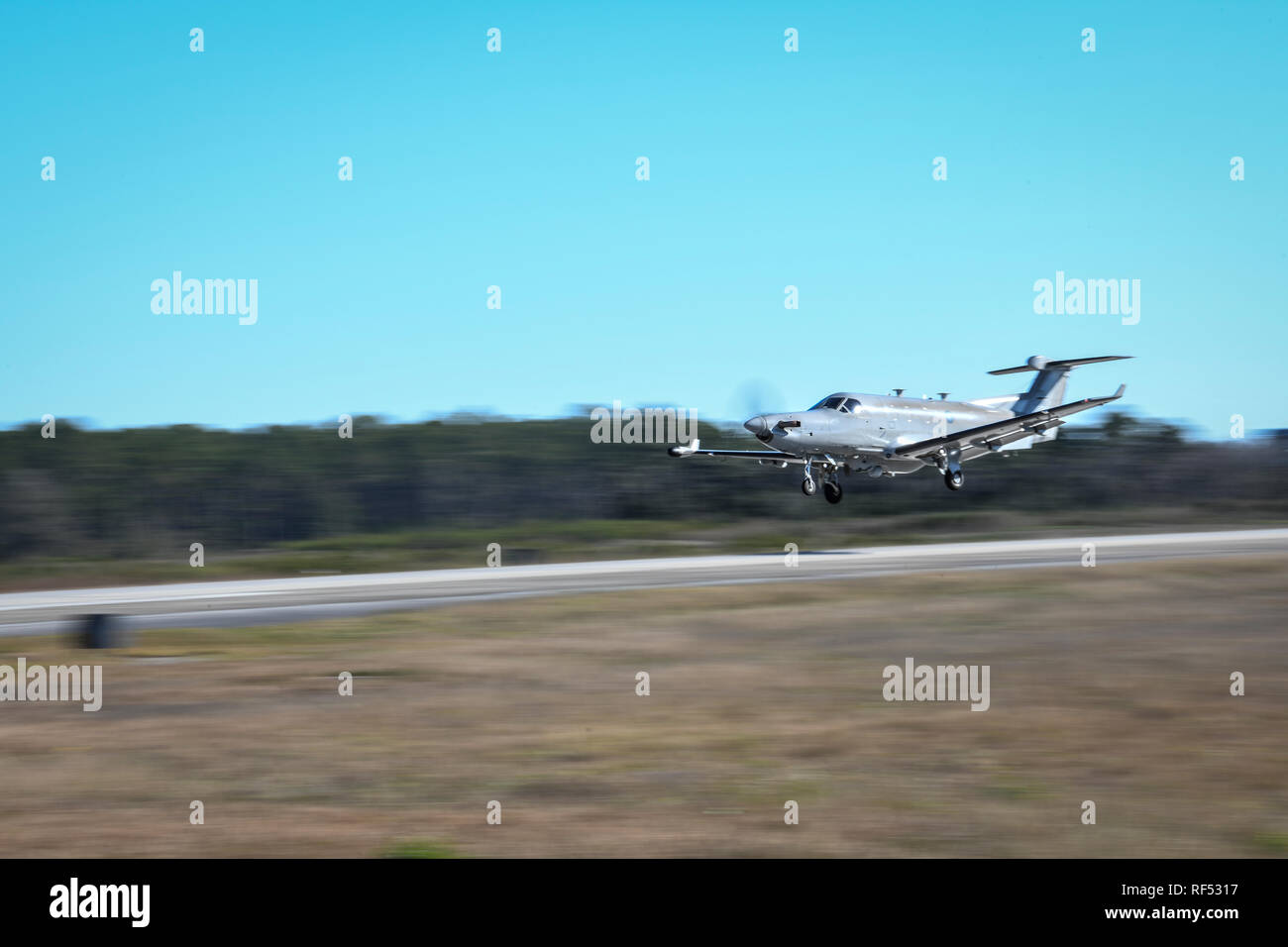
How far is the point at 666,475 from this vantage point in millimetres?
62656

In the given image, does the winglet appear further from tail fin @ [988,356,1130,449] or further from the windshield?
tail fin @ [988,356,1130,449]

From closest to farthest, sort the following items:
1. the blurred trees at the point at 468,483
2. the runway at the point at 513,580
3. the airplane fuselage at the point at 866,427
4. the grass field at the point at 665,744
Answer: the grass field at the point at 665,744, the runway at the point at 513,580, the airplane fuselage at the point at 866,427, the blurred trees at the point at 468,483

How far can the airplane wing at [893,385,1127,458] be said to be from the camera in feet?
119

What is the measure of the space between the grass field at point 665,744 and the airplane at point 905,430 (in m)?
13.8

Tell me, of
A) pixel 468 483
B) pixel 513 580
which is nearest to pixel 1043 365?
pixel 513 580

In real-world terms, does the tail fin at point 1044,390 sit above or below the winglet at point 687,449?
above

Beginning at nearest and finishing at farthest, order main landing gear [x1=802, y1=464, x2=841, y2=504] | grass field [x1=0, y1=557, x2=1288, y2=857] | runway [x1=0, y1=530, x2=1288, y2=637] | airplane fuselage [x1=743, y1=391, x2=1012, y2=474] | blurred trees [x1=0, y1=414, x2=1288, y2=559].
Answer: grass field [x1=0, y1=557, x2=1288, y2=857] → runway [x1=0, y1=530, x2=1288, y2=637] → airplane fuselage [x1=743, y1=391, x2=1012, y2=474] → main landing gear [x1=802, y1=464, x2=841, y2=504] → blurred trees [x1=0, y1=414, x2=1288, y2=559]

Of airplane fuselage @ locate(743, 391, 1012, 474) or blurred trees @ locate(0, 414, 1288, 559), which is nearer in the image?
airplane fuselage @ locate(743, 391, 1012, 474)

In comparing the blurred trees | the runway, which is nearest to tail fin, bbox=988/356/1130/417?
the runway

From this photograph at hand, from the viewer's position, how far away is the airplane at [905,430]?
1375 inches

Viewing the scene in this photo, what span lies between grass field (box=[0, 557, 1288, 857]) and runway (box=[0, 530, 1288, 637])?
4.82 m

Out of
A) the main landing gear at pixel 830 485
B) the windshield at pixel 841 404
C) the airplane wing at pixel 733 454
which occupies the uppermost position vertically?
the windshield at pixel 841 404

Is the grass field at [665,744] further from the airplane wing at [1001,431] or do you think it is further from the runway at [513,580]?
the airplane wing at [1001,431]

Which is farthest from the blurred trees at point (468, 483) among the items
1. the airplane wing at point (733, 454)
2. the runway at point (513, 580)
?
the airplane wing at point (733, 454)
